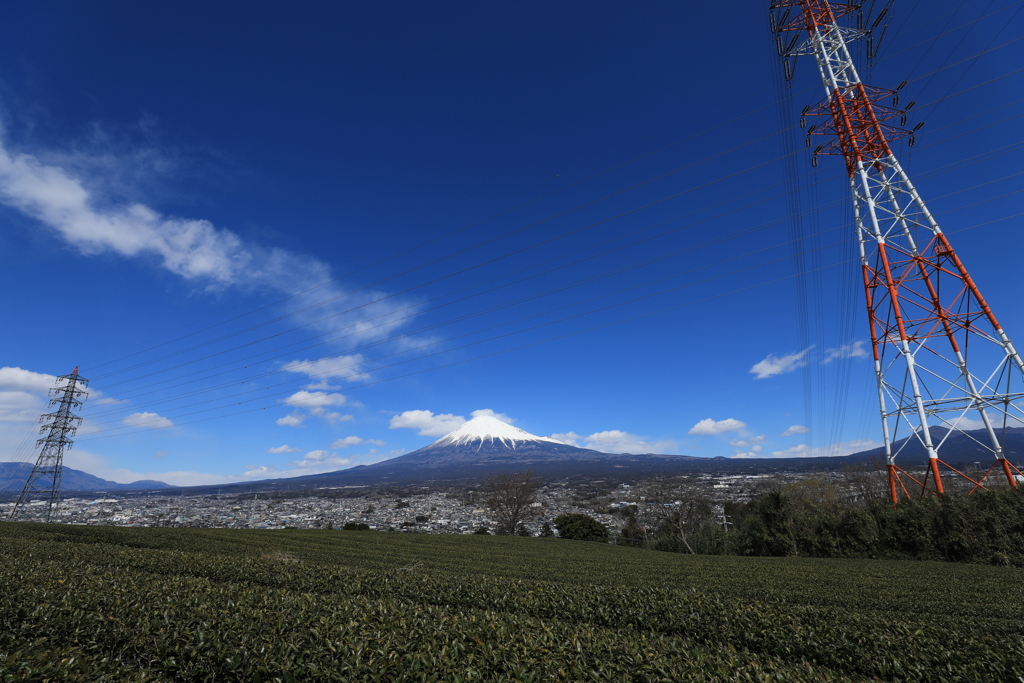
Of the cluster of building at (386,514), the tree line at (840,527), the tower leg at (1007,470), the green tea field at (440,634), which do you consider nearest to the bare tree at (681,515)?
the tree line at (840,527)

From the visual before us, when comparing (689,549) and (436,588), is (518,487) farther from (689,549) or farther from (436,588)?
(436,588)

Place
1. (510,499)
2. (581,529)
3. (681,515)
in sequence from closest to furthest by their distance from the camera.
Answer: (681,515) < (581,529) < (510,499)

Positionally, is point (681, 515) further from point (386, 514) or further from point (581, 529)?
point (386, 514)

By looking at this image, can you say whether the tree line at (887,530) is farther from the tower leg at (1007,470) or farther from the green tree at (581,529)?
the green tree at (581,529)

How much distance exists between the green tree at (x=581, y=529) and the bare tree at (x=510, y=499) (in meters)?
10.3

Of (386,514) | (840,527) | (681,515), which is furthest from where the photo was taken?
(386,514)

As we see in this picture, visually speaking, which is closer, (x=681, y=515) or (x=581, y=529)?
(x=681, y=515)

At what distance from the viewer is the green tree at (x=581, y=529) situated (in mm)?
Answer: 48688

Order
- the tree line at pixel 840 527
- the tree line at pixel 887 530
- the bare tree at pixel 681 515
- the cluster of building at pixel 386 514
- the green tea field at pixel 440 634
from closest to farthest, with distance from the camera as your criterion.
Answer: the green tea field at pixel 440 634 → the tree line at pixel 887 530 → the tree line at pixel 840 527 → the bare tree at pixel 681 515 → the cluster of building at pixel 386 514

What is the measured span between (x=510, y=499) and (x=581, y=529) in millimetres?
13381

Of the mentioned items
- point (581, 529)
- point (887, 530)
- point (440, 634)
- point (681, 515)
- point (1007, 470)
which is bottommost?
point (581, 529)

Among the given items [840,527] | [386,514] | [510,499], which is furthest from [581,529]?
[386,514]

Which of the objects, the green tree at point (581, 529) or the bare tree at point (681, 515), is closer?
the green tree at point (581, 529)

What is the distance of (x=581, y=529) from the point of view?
48.8 metres
